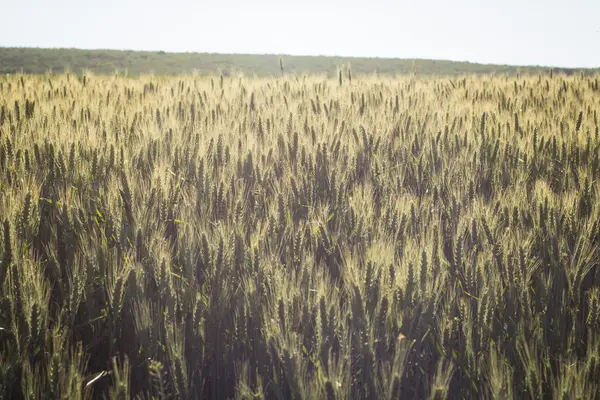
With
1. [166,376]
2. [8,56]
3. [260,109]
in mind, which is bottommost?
[166,376]

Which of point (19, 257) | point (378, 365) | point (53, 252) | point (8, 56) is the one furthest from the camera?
point (8, 56)

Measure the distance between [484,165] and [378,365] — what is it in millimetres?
1767

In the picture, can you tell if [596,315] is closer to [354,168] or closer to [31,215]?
[354,168]

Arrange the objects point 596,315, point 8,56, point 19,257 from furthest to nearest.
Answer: point 8,56 < point 19,257 < point 596,315

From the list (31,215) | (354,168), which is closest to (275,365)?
(31,215)

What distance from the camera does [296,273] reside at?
1.39 metres

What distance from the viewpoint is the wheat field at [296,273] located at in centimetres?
100

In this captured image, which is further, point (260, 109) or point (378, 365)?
point (260, 109)

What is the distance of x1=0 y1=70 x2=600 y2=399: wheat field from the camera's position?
3.27ft

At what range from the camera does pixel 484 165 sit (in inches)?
95.3

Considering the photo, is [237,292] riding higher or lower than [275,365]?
higher

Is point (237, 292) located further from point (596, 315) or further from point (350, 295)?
point (596, 315)

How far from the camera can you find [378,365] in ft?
3.40

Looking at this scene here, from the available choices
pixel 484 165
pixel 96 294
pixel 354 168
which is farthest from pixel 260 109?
pixel 96 294
